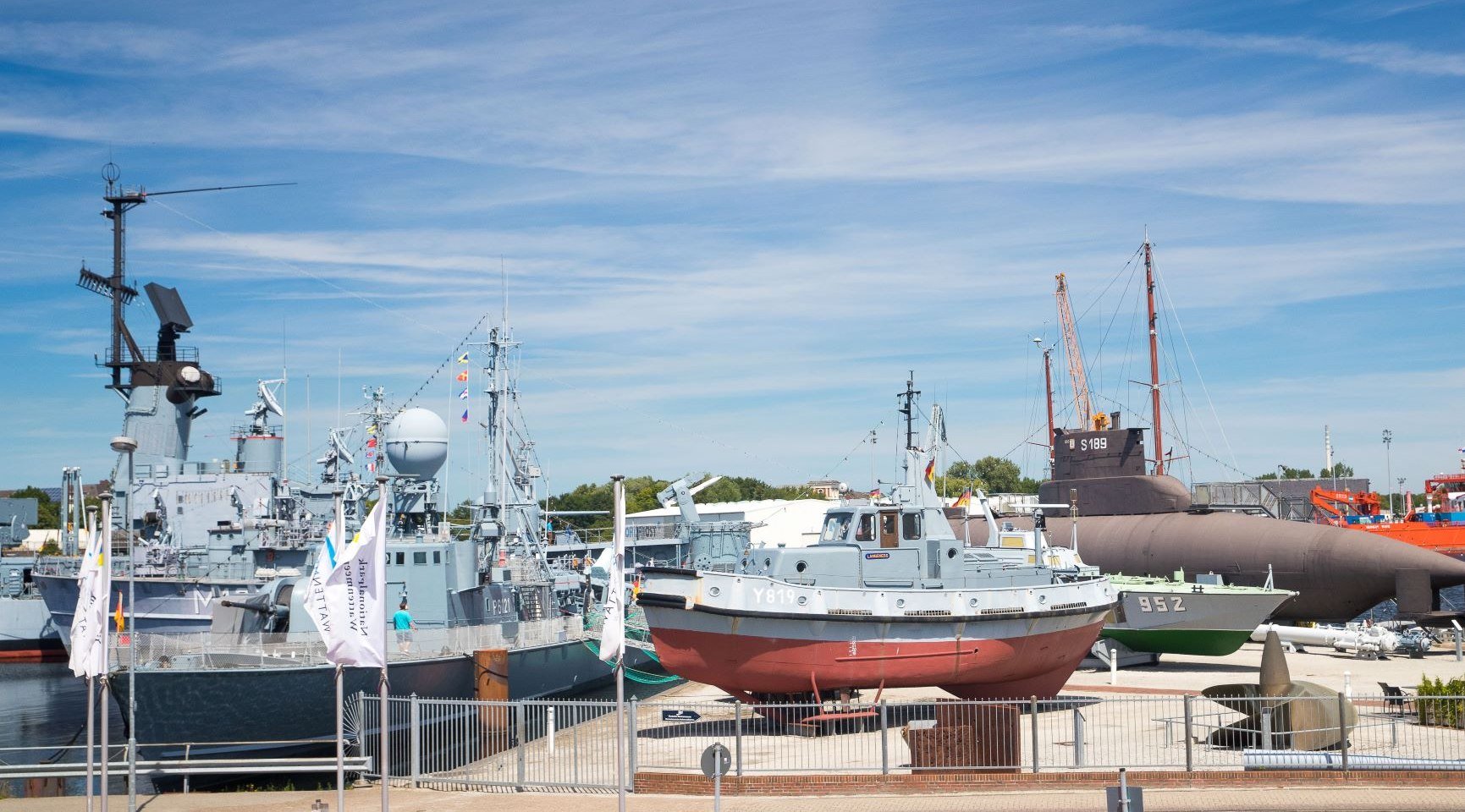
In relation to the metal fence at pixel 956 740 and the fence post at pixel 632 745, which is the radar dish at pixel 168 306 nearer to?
the metal fence at pixel 956 740

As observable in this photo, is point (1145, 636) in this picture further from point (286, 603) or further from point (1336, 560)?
point (286, 603)

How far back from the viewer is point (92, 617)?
17.1 metres

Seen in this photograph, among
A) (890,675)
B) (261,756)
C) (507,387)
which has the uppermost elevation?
(507,387)

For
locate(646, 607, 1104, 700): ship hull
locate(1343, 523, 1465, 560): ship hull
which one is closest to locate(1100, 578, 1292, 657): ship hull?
locate(646, 607, 1104, 700): ship hull

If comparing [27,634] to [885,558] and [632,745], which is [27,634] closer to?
[885,558]

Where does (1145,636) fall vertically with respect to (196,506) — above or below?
below

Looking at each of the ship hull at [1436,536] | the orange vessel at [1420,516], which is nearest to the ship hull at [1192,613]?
the orange vessel at [1420,516]

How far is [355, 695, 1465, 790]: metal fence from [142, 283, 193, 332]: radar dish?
129 ft

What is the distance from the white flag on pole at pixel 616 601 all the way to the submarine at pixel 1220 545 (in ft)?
104

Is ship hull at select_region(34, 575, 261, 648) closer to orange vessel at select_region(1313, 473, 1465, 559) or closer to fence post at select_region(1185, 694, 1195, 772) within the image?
fence post at select_region(1185, 694, 1195, 772)

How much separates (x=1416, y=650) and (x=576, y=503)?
3586 inches

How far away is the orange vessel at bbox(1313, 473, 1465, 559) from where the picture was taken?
71438mm

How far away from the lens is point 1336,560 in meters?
43.9

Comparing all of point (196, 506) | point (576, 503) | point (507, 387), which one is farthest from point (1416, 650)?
point (576, 503)
